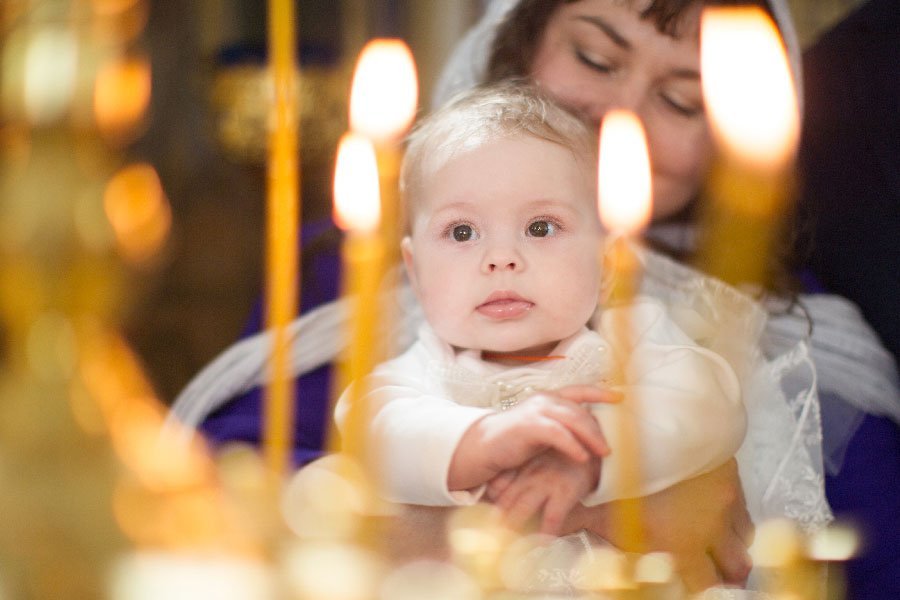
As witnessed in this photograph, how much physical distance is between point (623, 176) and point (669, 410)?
0.49 ft

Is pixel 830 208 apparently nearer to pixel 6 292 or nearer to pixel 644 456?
pixel 644 456

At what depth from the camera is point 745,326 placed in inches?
29.6

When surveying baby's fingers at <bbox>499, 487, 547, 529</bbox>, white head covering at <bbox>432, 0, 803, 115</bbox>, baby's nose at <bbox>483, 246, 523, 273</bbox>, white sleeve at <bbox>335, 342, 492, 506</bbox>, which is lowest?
baby's fingers at <bbox>499, 487, 547, 529</bbox>

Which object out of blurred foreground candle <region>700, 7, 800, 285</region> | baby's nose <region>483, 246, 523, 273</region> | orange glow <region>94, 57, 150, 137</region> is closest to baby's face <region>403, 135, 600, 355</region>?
baby's nose <region>483, 246, 523, 273</region>

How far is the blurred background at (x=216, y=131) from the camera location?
759 millimetres

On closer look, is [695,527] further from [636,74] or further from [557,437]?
[636,74]

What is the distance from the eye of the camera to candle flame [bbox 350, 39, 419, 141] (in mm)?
653

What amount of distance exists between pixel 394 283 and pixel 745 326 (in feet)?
0.85

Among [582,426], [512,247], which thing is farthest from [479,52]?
[582,426]

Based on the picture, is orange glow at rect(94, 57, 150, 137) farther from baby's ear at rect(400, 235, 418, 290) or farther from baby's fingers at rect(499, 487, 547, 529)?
baby's fingers at rect(499, 487, 547, 529)

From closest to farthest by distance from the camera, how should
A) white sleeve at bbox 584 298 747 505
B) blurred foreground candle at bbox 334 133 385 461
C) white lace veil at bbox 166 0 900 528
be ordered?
1. blurred foreground candle at bbox 334 133 385 461
2. white sleeve at bbox 584 298 747 505
3. white lace veil at bbox 166 0 900 528

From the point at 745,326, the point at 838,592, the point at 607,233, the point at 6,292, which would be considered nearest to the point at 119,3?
the point at 6,292

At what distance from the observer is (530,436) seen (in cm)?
59

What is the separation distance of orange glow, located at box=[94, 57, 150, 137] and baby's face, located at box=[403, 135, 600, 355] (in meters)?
0.21
